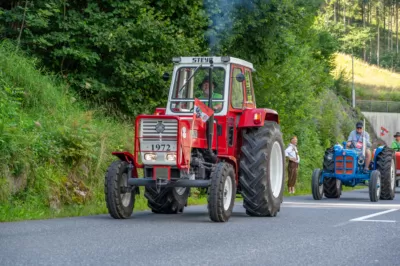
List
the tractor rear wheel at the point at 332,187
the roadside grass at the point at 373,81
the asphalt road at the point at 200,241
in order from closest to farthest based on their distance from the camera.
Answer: the asphalt road at the point at 200,241 < the tractor rear wheel at the point at 332,187 < the roadside grass at the point at 373,81

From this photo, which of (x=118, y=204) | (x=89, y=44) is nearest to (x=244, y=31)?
(x=89, y=44)

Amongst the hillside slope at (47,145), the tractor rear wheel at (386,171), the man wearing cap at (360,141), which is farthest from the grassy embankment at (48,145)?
the man wearing cap at (360,141)

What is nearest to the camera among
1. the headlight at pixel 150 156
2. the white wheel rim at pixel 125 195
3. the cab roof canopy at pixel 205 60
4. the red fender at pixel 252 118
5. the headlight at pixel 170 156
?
the headlight at pixel 170 156

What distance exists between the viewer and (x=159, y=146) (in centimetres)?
1345

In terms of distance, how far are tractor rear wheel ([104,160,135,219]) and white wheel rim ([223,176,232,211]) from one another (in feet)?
5.01

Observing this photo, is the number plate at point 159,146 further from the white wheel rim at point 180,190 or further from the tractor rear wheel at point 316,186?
the tractor rear wheel at point 316,186

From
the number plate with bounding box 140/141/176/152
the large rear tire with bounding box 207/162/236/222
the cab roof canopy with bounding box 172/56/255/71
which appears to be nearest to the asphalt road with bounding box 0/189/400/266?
the large rear tire with bounding box 207/162/236/222

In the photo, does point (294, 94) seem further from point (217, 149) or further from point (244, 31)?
point (217, 149)

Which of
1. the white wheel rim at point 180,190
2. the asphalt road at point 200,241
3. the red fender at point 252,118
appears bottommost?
the asphalt road at point 200,241

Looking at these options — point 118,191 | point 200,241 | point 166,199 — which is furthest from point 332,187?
point 200,241

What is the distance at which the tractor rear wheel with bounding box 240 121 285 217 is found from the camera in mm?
14484

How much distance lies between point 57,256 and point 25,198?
6452 mm

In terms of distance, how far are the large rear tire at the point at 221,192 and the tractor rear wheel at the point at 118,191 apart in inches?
56.0

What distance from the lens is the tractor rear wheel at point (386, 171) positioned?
23.2 meters
